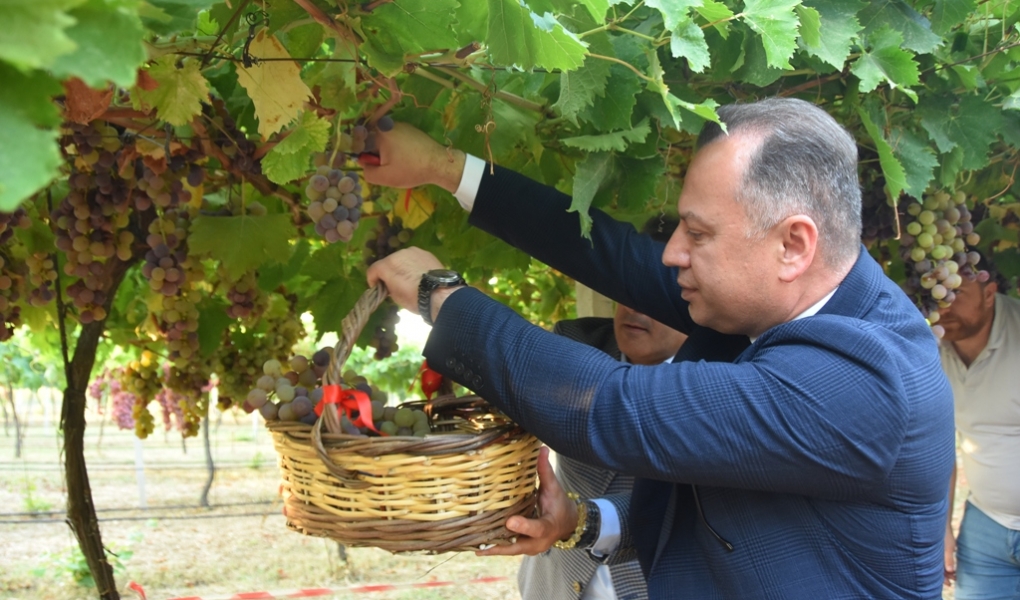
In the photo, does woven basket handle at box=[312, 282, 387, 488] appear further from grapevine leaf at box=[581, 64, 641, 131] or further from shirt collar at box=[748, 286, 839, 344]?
shirt collar at box=[748, 286, 839, 344]

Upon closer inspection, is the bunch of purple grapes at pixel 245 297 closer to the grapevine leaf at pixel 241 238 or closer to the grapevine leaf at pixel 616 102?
the grapevine leaf at pixel 241 238

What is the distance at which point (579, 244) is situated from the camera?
6.38 feet

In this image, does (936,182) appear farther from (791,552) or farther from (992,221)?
(791,552)

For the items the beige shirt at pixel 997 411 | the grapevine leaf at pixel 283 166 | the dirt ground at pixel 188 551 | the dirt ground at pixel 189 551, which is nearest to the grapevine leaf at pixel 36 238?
the grapevine leaf at pixel 283 166

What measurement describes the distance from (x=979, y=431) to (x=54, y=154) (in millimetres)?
3857

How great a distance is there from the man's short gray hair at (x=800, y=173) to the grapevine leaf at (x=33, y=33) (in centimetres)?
111

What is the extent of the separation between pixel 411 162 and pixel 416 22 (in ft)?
1.81

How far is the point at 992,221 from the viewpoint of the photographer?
A: 10.0ft

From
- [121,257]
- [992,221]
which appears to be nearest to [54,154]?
[121,257]

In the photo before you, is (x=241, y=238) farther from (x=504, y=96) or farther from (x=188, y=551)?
(x=188, y=551)

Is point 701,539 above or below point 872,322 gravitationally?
below

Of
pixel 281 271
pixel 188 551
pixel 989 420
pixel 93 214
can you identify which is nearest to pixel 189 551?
pixel 188 551

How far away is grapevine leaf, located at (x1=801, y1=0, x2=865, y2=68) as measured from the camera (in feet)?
5.22

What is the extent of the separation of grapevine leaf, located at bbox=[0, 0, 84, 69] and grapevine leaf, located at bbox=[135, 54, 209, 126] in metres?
0.96
